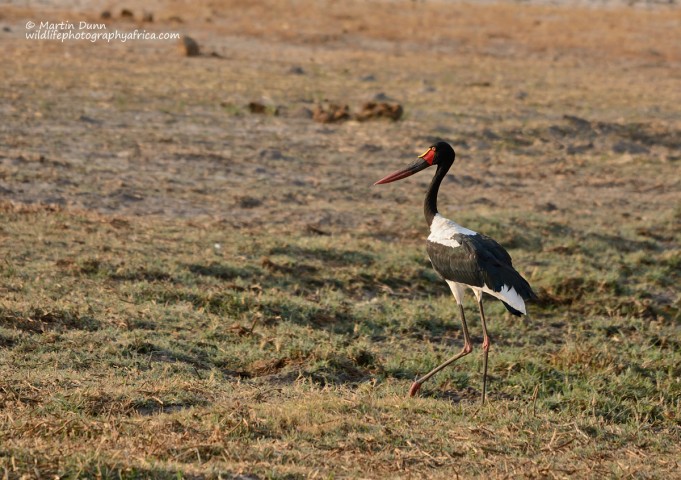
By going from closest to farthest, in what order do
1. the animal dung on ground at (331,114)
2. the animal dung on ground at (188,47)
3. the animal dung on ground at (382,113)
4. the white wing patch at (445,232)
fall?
the white wing patch at (445,232) < the animal dung on ground at (331,114) < the animal dung on ground at (382,113) < the animal dung on ground at (188,47)

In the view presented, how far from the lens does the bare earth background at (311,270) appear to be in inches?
181

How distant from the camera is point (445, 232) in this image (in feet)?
19.8

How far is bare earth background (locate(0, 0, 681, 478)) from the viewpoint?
460 centimetres

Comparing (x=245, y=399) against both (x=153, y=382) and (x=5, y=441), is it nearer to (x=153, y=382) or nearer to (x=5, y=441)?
(x=153, y=382)

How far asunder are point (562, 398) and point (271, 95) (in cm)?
920

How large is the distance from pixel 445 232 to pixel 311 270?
199cm

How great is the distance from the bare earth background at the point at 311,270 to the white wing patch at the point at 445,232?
737 millimetres

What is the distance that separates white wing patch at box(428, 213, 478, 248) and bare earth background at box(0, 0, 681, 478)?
0.74 meters

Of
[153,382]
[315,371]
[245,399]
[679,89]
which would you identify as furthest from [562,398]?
[679,89]

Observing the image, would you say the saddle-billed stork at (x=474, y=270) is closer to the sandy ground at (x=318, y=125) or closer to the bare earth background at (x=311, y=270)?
the bare earth background at (x=311, y=270)

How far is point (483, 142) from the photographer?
41.2ft

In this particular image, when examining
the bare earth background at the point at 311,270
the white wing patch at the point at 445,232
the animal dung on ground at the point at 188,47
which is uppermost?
the animal dung on ground at the point at 188,47

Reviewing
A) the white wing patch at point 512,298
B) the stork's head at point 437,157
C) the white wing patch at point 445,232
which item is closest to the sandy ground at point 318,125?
the stork's head at point 437,157

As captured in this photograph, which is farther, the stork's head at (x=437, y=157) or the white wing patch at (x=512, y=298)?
the stork's head at (x=437, y=157)
